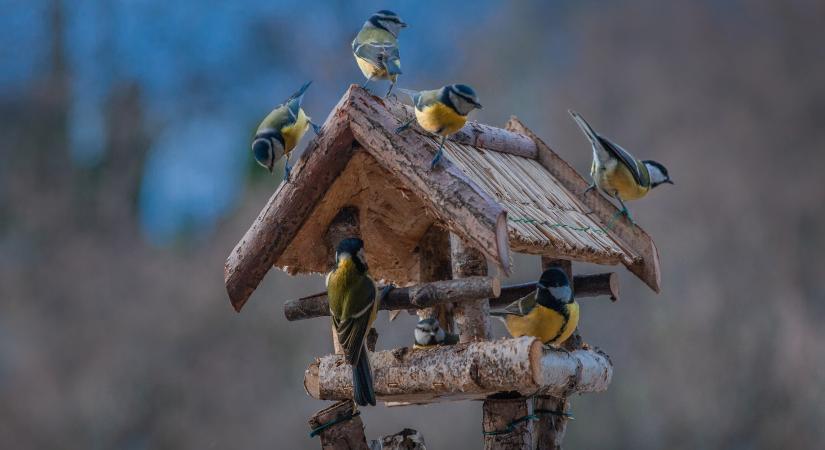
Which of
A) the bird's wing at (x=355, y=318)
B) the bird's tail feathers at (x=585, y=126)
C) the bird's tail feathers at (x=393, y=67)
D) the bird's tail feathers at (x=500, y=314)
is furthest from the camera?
the bird's tail feathers at (x=585, y=126)

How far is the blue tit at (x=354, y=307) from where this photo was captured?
99.5 inches

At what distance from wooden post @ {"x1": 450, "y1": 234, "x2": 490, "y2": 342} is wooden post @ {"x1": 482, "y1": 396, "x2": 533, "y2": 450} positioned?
10.1 inches

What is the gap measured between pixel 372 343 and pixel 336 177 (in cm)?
49

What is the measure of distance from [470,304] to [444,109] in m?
0.61

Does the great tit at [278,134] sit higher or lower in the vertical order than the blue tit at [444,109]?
higher

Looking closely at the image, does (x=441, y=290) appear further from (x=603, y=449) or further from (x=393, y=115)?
(x=603, y=449)

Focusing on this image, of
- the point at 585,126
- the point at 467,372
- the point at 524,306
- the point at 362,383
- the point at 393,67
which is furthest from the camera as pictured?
the point at 585,126

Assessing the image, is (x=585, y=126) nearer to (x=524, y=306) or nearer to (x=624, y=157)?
(x=624, y=157)

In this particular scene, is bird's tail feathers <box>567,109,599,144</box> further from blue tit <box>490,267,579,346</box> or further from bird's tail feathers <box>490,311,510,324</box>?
bird's tail feathers <box>490,311,510,324</box>

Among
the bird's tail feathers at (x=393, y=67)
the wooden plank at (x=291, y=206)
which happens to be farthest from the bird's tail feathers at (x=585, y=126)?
the wooden plank at (x=291, y=206)

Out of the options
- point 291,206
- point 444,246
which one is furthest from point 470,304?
point 291,206

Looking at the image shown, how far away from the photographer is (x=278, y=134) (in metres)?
2.83

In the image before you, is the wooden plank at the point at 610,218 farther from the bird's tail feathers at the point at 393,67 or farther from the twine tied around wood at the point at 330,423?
the twine tied around wood at the point at 330,423

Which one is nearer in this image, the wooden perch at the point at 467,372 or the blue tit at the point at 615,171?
the wooden perch at the point at 467,372
